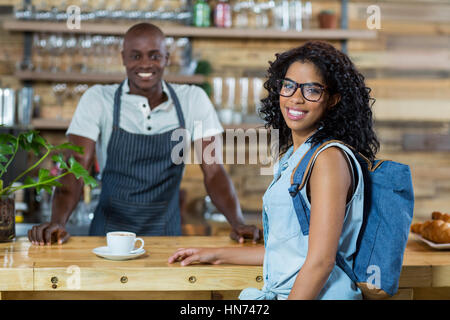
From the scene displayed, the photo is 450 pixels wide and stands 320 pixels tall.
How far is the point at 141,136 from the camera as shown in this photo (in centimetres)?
241

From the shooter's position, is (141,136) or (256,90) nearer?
(141,136)

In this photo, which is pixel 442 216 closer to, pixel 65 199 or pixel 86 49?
pixel 65 199

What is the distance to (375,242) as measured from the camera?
1244 millimetres

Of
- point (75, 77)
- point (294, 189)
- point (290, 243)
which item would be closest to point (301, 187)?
point (294, 189)

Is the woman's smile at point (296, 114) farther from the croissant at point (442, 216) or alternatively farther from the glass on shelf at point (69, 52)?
the glass on shelf at point (69, 52)

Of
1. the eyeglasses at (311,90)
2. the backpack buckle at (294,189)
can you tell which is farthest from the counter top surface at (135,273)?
the eyeglasses at (311,90)

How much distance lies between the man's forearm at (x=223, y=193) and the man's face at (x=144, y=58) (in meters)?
0.48

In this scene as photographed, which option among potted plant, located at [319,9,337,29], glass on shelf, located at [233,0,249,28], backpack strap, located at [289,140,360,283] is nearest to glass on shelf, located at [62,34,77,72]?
glass on shelf, located at [233,0,249,28]

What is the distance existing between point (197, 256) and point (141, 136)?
98 cm

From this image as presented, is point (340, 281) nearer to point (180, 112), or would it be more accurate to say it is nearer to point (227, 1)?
point (180, 112)

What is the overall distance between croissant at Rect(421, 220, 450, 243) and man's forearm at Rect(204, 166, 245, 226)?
71 centimetres

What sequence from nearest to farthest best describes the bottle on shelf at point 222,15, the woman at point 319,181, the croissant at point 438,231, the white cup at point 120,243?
the woman at point 319,181 < the white cup at point 120,243 < the croissant at point 438,231 < the bottle on shelf at point 222,15

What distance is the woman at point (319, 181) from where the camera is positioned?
1.16 metres

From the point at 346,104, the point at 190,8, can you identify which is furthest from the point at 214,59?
the point at 346,104
